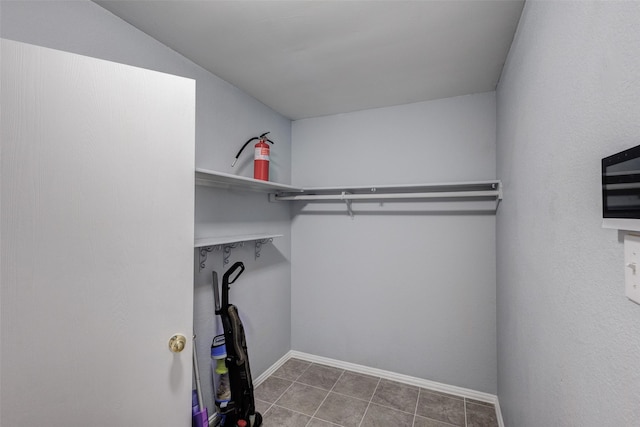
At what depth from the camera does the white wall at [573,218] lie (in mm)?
533

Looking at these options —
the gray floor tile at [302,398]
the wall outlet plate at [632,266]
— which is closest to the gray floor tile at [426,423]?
the gray floor tile at [302,398]

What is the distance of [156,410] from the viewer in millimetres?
1159

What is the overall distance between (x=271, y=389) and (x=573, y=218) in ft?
7.78

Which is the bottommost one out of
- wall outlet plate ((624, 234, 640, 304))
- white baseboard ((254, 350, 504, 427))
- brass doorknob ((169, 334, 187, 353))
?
white baseboard ((254, 350, 504, 427))

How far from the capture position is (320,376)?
248cm

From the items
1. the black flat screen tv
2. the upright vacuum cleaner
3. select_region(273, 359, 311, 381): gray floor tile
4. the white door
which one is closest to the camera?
the black flat screen tv

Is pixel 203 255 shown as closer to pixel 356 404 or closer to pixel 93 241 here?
pixel 93 241

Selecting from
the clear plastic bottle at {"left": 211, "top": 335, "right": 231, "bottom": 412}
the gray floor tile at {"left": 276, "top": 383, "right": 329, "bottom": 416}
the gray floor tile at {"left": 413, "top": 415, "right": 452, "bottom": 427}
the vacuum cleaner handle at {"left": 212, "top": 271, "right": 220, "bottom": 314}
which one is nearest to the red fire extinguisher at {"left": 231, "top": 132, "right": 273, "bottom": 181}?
the vacuum cleaner handle at {"left": 212, "top": 271, "right": 220, "bottom": 314}

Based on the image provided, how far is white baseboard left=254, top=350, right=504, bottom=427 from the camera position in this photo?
7.07 feet

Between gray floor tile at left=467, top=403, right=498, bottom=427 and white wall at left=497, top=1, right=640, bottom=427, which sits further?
gray floor tile at left=467, top=403, right=498, bottom=427

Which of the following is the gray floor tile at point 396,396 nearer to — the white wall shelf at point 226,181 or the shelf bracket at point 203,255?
the shelf bracket at point 203,255

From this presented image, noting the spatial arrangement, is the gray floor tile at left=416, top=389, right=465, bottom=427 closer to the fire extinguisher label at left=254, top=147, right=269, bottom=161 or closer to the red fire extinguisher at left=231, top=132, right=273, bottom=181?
the red fire extinguisher at left=231, top=132, right=273, bottom=181

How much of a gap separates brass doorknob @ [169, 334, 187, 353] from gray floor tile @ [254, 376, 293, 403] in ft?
4.33

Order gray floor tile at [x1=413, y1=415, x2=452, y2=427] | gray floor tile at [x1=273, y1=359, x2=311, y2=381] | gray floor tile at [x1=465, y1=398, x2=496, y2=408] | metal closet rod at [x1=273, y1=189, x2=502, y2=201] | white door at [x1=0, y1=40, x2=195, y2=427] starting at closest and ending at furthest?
white door at [x1=0, y1=40, x2=195, y2=427] < gray floor tile at [x1=413, y1=415, x2=452, y2=427] < metal closet rod at [x1=273, y1=189, x2=502, y2=201] < gray floor tile at [x1=465, y1=398, x2=496, y2=408] < gray floor tile at [x1=273, y1=359, x2=311, y2=381]
